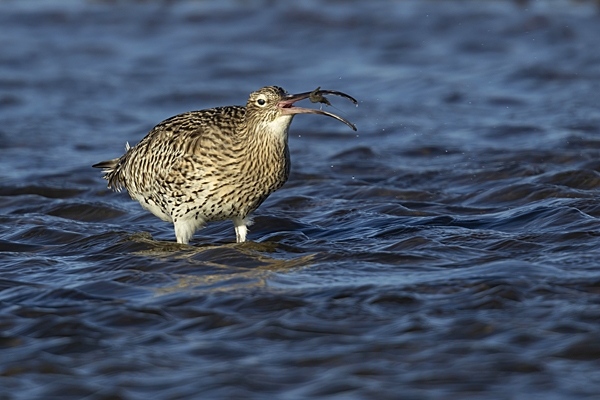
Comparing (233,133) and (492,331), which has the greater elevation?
(233,133)

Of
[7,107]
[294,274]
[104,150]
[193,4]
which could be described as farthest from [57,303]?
[193,4]

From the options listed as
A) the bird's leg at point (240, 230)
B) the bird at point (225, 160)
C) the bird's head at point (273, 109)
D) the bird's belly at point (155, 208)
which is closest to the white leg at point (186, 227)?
the bird at point (225, 160)

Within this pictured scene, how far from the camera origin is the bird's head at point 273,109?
24.2 feet

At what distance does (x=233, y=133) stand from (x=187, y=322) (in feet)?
6.16

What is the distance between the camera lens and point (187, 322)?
246 inches

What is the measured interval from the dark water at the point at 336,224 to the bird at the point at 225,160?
0.37m

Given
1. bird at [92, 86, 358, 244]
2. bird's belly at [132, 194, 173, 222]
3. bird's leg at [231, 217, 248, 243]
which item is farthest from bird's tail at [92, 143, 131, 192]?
bird's leg at [231, 217, 248, 243]

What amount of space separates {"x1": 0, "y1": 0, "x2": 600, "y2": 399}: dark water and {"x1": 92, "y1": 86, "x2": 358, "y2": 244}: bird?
37 cm

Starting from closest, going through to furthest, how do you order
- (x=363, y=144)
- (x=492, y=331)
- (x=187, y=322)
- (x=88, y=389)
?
1. (x=88, y=389)
2. (x=492, y=331)
3. (x=187, y=322)
4. (x=363, y=144)

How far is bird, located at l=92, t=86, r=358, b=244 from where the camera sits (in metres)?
7.53

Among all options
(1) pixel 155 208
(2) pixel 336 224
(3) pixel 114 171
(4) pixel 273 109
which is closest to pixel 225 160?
(4) pixel 273 109

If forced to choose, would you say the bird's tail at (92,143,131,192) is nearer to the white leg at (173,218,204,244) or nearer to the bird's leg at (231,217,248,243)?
the white leg at (173,218,204,244)

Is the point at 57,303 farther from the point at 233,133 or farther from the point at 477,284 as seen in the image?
the point at 477,284

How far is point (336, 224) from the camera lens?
871 centimetres
